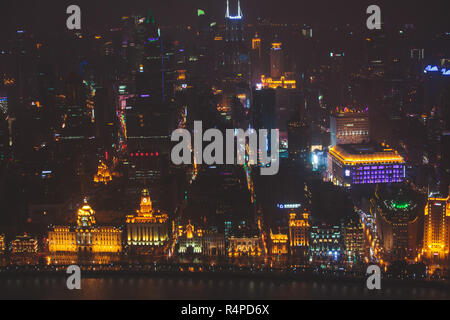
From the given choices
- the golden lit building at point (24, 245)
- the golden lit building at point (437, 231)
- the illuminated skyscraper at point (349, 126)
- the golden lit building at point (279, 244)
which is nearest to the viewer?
the golden lit building at point (437, 231)

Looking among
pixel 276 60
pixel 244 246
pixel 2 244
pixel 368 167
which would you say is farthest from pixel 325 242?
pixel 276 60

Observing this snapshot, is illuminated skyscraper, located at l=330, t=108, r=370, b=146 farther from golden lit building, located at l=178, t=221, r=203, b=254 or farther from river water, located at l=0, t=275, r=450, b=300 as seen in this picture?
river water, located at l=0, t=275, r=450, b=300

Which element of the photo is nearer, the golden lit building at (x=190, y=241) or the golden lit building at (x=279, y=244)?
the golden lit building at (x=279, y=244)

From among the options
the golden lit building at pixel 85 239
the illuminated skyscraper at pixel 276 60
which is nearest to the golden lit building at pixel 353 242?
the golden lit building at pixel 85 239

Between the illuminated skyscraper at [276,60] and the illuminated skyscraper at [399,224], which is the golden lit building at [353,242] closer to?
the illuminated skyscraper at [399,224]

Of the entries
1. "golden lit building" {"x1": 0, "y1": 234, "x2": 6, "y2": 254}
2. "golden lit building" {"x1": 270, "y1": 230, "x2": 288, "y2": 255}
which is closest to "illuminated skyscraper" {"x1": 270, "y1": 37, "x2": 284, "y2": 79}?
"golden lit building" {"x1": 270, "y1": 230, "x2": 288, "y2": 255}

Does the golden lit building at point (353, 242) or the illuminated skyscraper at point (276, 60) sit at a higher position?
the illuminated skyscraper at point (276, 60)
